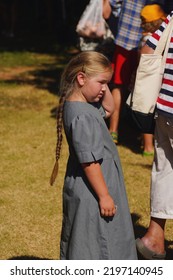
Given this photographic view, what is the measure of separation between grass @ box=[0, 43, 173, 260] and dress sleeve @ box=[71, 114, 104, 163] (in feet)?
4.76

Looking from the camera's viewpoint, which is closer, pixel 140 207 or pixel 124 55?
pixel 140 207

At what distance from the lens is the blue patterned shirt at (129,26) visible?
716cm

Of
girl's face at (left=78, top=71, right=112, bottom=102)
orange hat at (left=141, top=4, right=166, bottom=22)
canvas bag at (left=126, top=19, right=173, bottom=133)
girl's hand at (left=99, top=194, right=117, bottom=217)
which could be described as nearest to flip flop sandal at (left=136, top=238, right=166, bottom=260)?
canvas bag at (left=126, top=19, right=173, bottom=133)

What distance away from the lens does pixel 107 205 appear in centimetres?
355

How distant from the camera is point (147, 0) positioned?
7098mm

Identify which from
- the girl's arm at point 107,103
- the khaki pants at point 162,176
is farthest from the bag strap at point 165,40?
the girl's arm at point 107,103

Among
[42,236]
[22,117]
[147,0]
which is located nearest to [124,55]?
[147,0]

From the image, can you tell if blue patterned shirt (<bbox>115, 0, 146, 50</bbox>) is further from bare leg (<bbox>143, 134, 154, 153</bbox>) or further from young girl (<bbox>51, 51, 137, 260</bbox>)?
young girl (<bbox>51, 51, 137, 260</bbox>)

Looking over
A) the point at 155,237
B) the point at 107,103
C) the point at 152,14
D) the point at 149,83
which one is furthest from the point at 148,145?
the point at 107,103

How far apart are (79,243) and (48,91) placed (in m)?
6.55

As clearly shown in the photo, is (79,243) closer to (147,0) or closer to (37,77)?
(147,0)

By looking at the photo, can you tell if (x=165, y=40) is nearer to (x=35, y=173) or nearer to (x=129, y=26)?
(x=35, y=173)

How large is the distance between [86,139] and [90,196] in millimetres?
317

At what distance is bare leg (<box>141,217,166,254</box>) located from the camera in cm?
465
